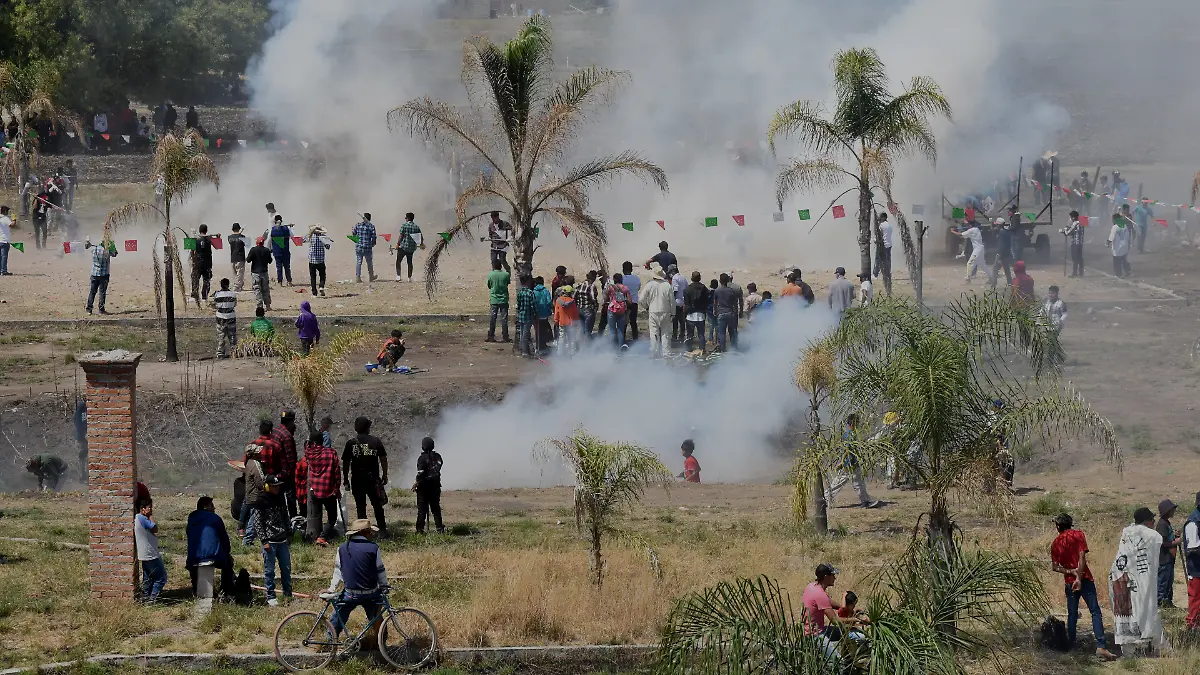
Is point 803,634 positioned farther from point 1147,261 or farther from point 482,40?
point 1147,261

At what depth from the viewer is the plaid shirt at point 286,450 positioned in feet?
53.0

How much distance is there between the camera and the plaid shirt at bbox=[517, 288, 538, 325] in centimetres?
2462

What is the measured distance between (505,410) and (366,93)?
21428 millimetres

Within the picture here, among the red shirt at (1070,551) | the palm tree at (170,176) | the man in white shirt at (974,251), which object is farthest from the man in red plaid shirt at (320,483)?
the man in white shirt at (974,251)

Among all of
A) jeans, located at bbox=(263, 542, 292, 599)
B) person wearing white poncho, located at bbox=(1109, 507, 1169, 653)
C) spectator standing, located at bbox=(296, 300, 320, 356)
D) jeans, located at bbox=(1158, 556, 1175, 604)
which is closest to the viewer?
person wearing white poncho, located at bbox=(1109, 507, 1169, 653)

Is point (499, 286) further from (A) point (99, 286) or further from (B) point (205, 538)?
(B) point (205, 538)

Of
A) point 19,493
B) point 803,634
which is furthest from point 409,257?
point 803,634

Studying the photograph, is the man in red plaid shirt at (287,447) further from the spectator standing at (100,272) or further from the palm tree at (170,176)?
the spectator standing at (100,272)

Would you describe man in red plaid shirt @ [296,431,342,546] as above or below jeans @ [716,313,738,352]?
below

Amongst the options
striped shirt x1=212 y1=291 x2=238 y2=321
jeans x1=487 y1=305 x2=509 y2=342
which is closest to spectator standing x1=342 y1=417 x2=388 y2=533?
striped shirt x1=212 y1=291 x2=238 y2=321

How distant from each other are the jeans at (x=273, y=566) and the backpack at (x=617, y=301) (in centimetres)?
1110

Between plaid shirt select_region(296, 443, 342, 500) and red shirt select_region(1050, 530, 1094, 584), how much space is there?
6.77 m

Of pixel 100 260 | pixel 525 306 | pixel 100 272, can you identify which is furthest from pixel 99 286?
pixel 525 306

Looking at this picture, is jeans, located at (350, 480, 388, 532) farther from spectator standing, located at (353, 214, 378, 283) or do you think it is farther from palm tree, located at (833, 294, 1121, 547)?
spectator standing, located at (353, 214, 378, 283)
